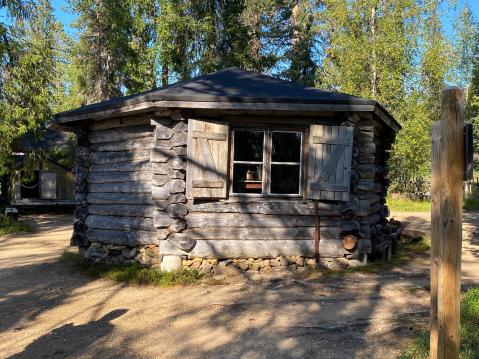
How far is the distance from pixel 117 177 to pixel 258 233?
3108 millimetres

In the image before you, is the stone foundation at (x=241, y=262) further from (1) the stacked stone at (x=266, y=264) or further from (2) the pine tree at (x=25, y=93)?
(2) the pine tree at (x=25, y=93)

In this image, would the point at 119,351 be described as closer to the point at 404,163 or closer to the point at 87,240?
the point at 87,240

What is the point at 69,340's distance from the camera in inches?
209

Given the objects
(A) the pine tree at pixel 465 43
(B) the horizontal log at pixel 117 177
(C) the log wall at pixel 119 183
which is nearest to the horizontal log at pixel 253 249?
(C) the log wall at pixel 119 183

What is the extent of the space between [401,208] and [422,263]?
43.8ft

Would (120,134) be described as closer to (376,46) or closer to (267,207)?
(267,207)

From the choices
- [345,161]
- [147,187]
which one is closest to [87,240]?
[147,187]

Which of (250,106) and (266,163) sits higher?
(250,106)

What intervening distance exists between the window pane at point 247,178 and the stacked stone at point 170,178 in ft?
3.22

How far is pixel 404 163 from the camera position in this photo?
2269 cm

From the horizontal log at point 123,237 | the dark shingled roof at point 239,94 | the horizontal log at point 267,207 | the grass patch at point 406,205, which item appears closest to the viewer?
the dark shingled roof at point 239,94

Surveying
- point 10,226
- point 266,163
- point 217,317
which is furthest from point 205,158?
point 10,226

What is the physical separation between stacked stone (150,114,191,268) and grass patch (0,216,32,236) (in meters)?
9.68

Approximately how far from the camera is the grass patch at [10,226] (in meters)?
15.5
